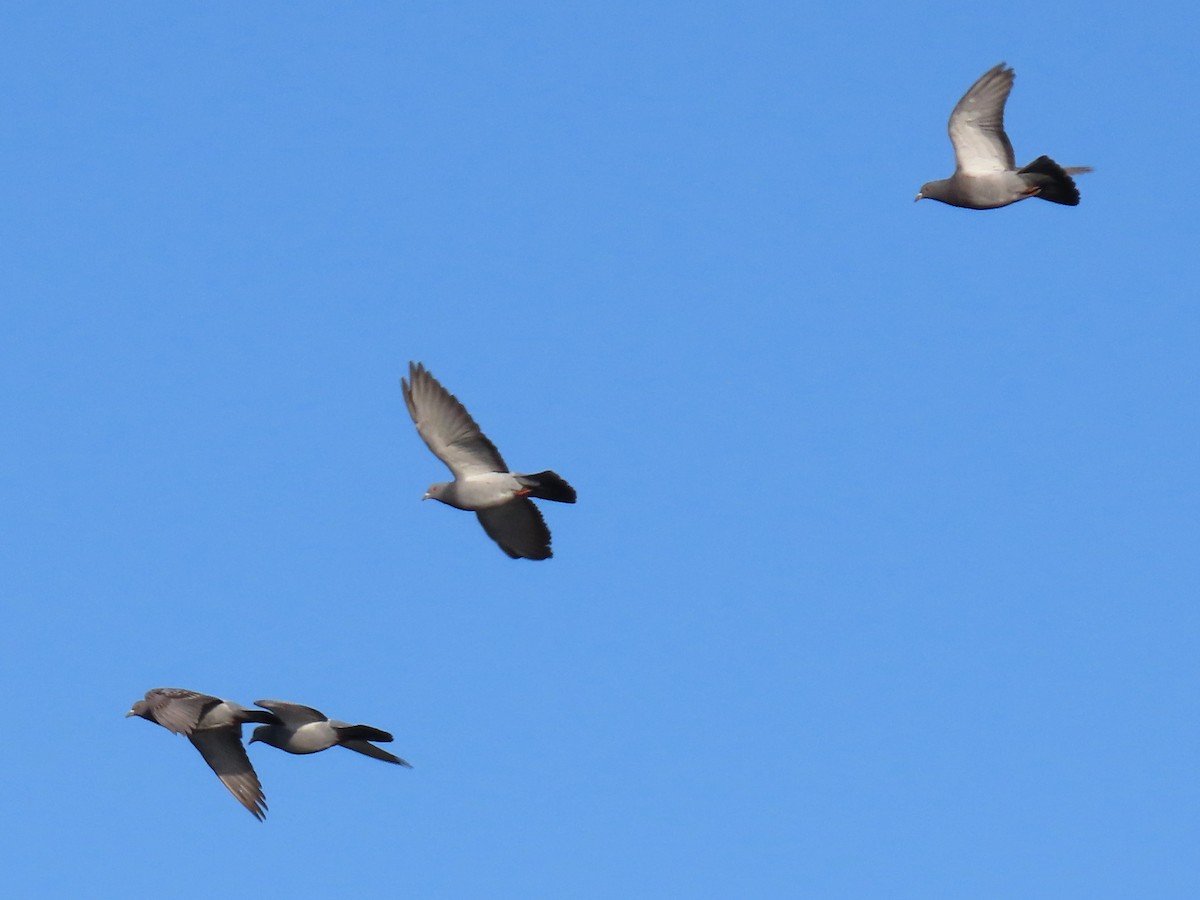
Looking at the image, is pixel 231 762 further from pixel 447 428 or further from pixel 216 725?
pixel 447 428

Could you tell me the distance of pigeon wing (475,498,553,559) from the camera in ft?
75.5

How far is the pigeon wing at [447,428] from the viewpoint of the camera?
22172mm

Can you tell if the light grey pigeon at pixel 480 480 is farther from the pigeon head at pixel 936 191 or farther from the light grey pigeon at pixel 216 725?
the pigeon head at pixel 936 191

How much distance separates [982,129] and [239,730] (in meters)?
11.6

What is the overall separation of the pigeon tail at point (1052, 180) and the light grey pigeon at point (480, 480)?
6602 mm

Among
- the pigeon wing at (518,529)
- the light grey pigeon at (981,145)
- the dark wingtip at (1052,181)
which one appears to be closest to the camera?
the dark wingtip at (1052,181)

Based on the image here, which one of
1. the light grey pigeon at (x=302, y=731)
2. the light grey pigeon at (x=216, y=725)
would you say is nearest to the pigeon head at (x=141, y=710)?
the light grey pigeon at (x=216, y=725)

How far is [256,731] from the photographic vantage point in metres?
21.5

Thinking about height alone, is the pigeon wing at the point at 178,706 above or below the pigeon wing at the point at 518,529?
below

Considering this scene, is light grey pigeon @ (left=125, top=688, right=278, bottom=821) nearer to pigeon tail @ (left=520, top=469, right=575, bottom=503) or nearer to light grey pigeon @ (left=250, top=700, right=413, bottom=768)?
light grey pigeon @ (left=250, top=700, right=413, bottom=768)

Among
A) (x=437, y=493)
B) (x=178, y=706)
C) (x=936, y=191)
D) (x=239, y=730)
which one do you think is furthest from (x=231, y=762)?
(x=936, y=191)

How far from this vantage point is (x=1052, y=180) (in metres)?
22.6

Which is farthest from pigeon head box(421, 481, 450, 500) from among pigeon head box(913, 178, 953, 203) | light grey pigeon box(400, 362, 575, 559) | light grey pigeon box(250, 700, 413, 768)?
pigeon head box(913, 178, 953, 203)

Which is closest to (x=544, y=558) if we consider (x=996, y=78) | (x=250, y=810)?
(x=250, y=810)
